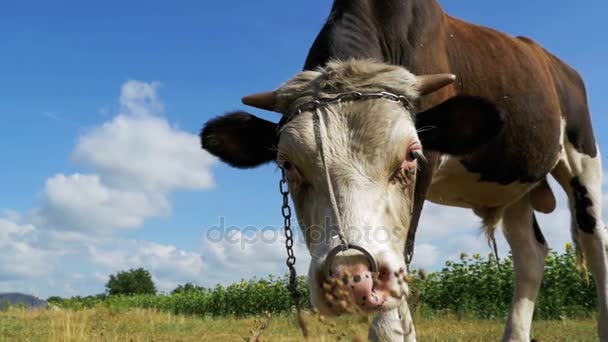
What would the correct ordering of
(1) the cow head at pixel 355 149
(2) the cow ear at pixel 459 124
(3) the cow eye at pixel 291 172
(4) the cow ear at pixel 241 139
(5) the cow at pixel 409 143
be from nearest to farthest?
(1) the cow head at pixel 355 149, (5) the cow at pixel 409 143, (3) the cow eye at pixel 291 172, (2) the cow ear at pixel 459 124, (4) the cow ear at pixel 241 139

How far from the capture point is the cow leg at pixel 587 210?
7.30 metres

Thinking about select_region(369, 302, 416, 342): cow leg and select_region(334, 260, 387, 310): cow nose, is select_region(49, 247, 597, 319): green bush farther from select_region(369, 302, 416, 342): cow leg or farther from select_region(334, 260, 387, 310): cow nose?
select_region(334, 260, 387, 310): cow nose

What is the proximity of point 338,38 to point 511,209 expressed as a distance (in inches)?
163

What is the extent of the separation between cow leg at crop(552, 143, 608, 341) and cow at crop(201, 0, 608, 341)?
12 mm

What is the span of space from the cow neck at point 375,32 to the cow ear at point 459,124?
63cm

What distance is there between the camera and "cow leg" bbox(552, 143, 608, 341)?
730 cm

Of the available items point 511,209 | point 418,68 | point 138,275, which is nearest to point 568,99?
point 511,209

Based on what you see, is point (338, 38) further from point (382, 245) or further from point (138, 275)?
point (138, 275)

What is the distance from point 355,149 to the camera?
3428 mm

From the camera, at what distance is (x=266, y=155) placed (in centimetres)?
457

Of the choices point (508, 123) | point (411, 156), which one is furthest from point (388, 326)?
point (508, 123)

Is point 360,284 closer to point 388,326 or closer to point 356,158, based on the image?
point 356,158

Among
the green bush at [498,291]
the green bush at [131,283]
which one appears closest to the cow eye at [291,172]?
the green bush at [498,291]

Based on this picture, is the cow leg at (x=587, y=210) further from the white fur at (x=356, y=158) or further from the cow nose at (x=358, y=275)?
the cow nose at (x=358, y=275)
